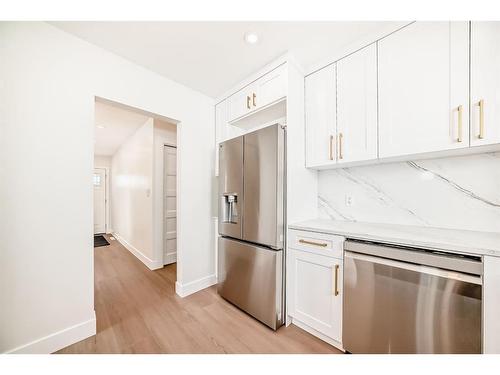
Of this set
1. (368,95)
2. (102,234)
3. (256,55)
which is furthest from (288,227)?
(102,234)

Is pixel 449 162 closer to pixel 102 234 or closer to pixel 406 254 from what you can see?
pixel 406 254

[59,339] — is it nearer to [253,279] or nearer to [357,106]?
[253,279]

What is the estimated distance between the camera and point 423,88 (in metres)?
1.35

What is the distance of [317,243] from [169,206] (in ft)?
8.91

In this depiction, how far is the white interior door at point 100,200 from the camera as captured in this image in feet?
19.5

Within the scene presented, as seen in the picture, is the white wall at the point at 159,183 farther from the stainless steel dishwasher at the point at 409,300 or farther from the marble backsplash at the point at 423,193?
the stainless steel dishwasher at the point at 409,300

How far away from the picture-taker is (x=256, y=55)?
1820 mm

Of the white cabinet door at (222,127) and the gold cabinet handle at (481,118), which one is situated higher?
the white cabinet door at (222,127)

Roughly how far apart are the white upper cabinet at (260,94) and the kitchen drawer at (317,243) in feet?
4.07

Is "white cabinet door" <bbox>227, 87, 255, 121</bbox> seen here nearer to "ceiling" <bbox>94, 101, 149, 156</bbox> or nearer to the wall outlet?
"ceiling" <bbox>94, 101, 149, 156</bbox>

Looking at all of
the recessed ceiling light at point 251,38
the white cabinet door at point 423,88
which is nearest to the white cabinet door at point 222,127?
the recessed ceiling light at point 251,38
